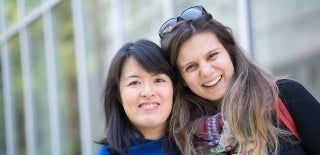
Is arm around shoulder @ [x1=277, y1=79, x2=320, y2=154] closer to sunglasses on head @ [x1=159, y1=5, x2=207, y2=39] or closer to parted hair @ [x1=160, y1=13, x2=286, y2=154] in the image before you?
parted hair @ [x1=160, y1=13, x2=286, y2=154]

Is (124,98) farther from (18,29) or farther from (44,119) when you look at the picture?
(18,29)

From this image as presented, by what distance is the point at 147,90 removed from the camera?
311 cm

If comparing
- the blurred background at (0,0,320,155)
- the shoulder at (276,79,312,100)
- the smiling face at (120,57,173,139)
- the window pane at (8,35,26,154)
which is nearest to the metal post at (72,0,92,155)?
the blurred background at (0,0,320,155)

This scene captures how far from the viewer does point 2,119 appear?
514 inches

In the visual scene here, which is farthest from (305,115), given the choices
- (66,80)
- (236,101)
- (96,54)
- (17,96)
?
(17,96)

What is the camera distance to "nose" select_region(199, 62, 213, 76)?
9.85 feet

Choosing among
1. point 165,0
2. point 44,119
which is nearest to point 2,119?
point 44,119

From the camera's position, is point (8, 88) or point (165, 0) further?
point (8, 88)

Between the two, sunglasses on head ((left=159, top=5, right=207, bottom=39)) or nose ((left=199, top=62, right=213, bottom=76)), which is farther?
sunglasses on head ((left=159, top=5, right=207, bottom=39))

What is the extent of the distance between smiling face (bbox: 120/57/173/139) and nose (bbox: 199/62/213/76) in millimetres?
213

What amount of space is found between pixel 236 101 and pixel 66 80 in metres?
6.77

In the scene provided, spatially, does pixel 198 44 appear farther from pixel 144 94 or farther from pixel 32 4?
pixel 32 4

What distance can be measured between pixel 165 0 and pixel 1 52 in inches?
282

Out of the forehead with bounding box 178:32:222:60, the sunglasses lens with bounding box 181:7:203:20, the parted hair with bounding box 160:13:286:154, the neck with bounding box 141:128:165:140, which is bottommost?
the neck with bounding box 141:128:165:140
